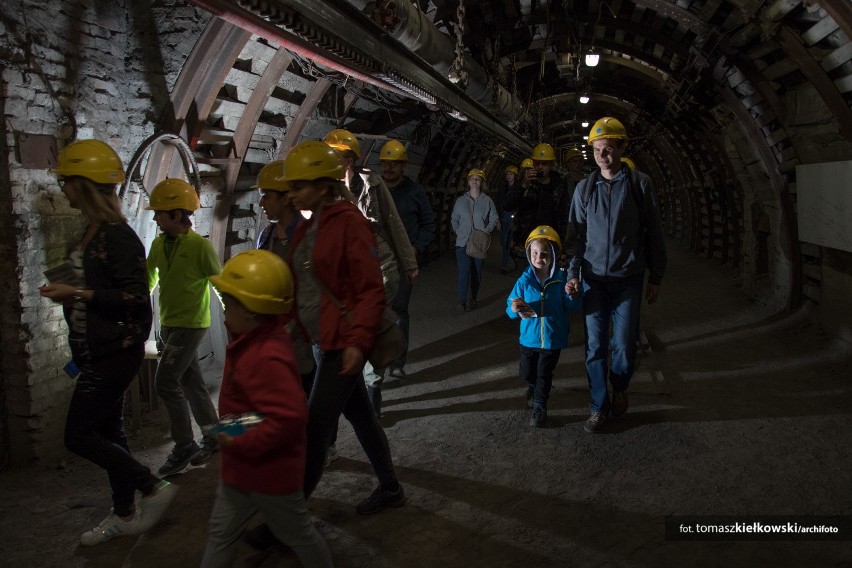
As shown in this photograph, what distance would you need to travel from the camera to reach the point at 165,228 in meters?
3.83

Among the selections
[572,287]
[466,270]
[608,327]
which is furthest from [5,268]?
[466,270]

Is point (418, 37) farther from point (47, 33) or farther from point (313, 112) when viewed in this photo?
point (47, 33)

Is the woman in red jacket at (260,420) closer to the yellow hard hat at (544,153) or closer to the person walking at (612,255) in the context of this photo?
the person walking at (612,255)

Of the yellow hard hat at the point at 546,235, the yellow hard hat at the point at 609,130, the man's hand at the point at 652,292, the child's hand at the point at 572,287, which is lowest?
the man's hand at the point at 652,292

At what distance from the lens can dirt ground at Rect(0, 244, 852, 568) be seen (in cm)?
294

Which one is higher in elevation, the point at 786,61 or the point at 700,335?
the point at 786,61

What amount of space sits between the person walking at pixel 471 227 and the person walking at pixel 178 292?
211 inches

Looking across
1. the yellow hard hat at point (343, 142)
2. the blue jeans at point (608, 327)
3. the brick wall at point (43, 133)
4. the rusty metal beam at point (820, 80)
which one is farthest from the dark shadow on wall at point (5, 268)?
the rusty metal beam at point (820, 80)

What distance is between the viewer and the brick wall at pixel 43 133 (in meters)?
3.65

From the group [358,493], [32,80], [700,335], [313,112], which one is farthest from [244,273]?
[700,335]

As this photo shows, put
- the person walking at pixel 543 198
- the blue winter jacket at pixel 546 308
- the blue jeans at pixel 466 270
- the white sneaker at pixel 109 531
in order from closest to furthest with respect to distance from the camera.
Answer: the white sneaker at pixel 109 531 → the blue winter jacket at pixel 546 308 → the person walking at pixel 543 198 → the blue jeans at pixel 466 270

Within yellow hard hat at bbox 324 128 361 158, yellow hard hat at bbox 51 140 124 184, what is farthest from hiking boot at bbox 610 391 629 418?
yellow hard hat at bbox 51 140 124 184

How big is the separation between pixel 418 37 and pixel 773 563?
5123mm

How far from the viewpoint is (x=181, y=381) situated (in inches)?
158
